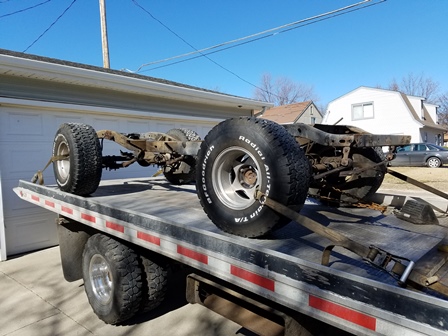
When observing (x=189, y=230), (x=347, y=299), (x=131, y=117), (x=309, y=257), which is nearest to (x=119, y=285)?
(x=189, y=230)

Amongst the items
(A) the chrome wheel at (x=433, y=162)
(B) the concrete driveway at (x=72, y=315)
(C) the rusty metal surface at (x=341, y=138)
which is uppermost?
(C) the rusty metal surface at (x=341, y=138)

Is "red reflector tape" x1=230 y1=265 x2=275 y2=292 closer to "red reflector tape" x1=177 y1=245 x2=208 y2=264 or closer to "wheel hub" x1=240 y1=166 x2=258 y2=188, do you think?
"red reflector tape" x1=177 y1=245 x2=208 y2=264

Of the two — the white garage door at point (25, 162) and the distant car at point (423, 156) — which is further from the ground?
the white garage door at point (25, 162)

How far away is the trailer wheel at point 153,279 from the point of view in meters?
3.40

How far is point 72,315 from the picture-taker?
12.9ft

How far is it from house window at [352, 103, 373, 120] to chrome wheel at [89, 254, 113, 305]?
3142cm

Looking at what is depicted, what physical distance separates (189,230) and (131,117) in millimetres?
5810

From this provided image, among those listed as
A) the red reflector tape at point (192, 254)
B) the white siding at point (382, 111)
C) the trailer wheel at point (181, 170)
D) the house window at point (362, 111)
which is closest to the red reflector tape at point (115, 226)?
the red reflector tape at point (192, 254)

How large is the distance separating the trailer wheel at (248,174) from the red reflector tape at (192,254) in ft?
0.79

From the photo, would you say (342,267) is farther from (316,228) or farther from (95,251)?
(95,251)

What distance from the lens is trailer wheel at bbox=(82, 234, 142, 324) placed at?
329 centimetres

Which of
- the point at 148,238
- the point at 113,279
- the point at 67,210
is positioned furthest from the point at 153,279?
the point at 67,210

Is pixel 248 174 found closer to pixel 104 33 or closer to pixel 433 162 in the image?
pixel 104 33

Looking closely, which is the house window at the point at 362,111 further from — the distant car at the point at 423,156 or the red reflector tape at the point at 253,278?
the red reflector tape at the point at 253,278
